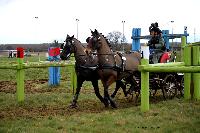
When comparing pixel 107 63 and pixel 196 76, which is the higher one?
pixel 107 63

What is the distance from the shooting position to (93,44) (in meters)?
10.6

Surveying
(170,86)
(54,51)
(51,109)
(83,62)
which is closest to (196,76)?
(170,86)

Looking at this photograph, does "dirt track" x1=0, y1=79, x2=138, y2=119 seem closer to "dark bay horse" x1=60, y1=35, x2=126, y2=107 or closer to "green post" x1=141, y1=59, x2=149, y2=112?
"dark bay horse" x1=60, y1=35, x2=126, y2=107

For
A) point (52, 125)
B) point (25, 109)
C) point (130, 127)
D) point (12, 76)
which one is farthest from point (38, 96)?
point (12, 76)

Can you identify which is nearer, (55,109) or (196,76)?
(55,109)

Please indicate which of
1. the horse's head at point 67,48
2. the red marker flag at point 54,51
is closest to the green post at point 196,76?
the horse's head at point 67,48

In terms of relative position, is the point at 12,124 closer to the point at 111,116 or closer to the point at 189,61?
the point at 111,116

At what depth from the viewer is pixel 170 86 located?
39.4 feet

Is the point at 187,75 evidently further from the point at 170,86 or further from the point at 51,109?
the point at 51,109

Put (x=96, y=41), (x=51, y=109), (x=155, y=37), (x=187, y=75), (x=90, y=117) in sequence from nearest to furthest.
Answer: (x=90, y=117) < (x=51, y=109) < (x=96, y=41) < (x=187, y=75) < (x=155, y=37)

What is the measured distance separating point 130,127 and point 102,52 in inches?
137

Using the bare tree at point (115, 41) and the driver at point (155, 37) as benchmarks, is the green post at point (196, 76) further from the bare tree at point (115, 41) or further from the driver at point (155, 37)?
the bare tree at point (115, 41)

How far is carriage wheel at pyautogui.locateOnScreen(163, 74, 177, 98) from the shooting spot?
11938 millimetres

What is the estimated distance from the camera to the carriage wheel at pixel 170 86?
1194 centimetres
